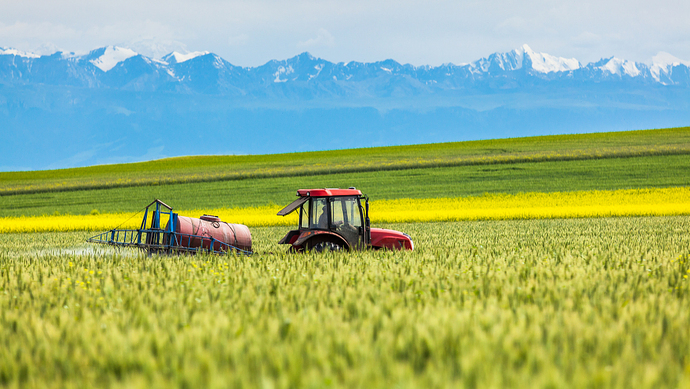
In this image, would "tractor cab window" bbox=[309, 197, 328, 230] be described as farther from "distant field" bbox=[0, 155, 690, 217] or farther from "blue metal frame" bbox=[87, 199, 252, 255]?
"distant field" bbox=[0, 155, 690, 217]

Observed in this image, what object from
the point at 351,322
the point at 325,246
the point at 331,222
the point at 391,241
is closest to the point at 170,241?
the point at 325,246

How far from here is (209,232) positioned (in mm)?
12727

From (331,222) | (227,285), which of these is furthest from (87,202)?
(227,285)

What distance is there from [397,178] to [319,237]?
113 feet

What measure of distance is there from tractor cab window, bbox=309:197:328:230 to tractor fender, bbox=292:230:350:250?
22 cm

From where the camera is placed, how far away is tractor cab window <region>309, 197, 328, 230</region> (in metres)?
11.7

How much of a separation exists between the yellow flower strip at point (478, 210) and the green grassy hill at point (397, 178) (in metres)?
3.35

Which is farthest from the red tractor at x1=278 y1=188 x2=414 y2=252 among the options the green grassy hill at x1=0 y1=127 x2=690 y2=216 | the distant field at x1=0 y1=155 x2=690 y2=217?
the green grassy hill at x1=0 y1=127 x2=690 y2=216

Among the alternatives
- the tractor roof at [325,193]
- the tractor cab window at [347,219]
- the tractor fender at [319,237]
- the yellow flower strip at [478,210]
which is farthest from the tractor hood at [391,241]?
the yellow flower strip at [478,210]

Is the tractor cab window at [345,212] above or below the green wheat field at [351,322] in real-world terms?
above

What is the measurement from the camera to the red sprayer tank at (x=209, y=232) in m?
12.4

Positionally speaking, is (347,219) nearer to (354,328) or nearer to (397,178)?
(354,328)

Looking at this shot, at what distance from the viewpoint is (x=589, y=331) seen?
430 centimetres

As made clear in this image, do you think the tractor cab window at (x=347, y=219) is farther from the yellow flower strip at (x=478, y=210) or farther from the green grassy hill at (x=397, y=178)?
the green grassy hill at (x=397, y=178)
